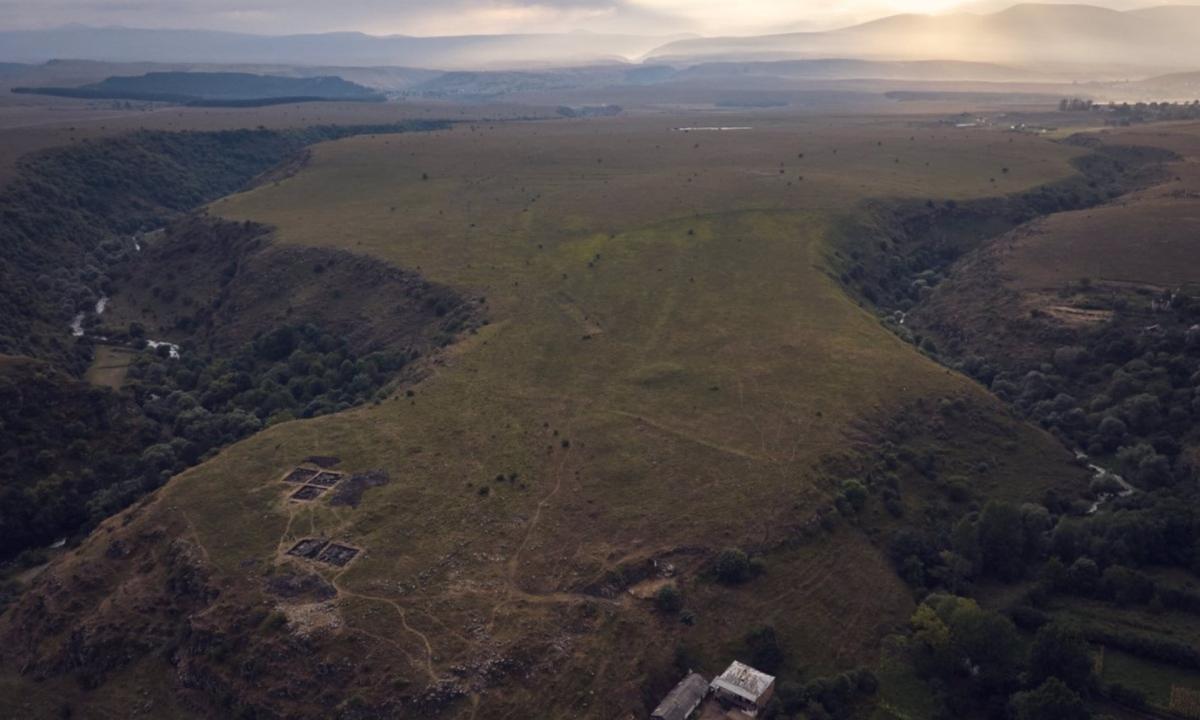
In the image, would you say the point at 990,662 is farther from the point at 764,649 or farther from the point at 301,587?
the point at 301,587

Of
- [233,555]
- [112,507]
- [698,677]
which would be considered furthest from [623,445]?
[112,507]

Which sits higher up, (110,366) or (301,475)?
(301,475)

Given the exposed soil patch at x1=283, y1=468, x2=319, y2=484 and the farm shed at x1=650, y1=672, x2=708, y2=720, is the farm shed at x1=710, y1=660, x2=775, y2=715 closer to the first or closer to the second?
the farm shed at x1=650, y1=672, x2=708, y2=720

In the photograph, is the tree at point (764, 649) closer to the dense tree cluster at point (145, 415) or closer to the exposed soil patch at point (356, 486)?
the exposed soil patch at point (356, 486)

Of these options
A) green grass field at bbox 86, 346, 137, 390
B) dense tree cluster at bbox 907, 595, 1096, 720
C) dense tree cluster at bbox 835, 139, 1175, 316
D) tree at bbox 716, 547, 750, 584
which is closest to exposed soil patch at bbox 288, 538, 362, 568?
tree at bbox 716, 547, 750, 584

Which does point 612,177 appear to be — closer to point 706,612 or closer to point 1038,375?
point 1038,375

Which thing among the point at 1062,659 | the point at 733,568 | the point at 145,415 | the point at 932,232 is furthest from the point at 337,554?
the point at 932,232

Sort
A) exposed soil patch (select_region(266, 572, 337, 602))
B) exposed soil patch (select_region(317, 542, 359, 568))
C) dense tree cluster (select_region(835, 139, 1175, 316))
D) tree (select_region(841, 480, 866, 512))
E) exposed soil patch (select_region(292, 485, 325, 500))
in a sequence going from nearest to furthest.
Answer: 1. exposed soil patch (select_region(266, 572, 337, 602))
2. exposed soil patch (select_region(317, 542, 359, 568))
3. exposed soil patch (select_region(292, 485, 325, 500))
4. tree (select_region(841, 480, 866, 512))
5. dense tree cluster (select_region(835, 139, 1175, 316))
